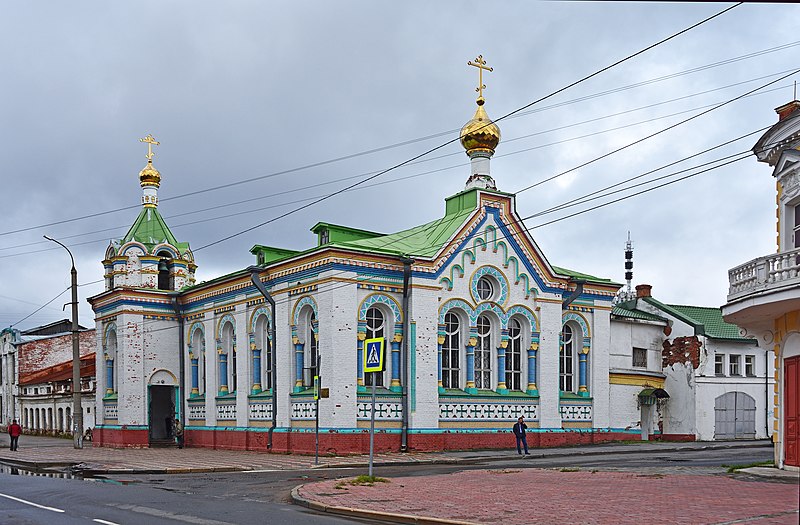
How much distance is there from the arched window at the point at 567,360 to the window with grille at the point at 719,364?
8.10 m

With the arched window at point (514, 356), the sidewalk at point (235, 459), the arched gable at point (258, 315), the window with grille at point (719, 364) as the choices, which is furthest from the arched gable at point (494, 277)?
the window with grille at point (719, 364)

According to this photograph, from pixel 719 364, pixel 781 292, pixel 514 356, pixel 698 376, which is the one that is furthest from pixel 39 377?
pixel 781 292

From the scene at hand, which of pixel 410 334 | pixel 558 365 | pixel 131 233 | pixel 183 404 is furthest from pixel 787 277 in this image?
pixel 131 233

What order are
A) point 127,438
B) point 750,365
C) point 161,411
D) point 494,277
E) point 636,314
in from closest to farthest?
point 494,277, point 127,438, point 161,411, point 750,365, point 636,314

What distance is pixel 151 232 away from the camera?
130ft

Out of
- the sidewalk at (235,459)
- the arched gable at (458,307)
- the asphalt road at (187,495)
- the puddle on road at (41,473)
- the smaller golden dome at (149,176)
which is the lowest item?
the sidewalk at (235,459)

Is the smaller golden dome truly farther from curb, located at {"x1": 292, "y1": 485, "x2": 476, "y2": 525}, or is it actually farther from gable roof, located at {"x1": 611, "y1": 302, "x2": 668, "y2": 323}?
curb, located at {"x1": 292, "y1": 485, "x2": 476, "y2": 525}

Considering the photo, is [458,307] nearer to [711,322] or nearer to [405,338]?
[405,338]

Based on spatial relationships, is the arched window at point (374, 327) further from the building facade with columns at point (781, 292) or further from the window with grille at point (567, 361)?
the building facade with columns at point (781, 292)

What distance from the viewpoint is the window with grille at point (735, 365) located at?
3853cm

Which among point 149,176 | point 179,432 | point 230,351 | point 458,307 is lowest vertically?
point 179,432

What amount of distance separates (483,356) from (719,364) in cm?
1286

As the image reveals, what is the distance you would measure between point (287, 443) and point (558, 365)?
34.1 ft

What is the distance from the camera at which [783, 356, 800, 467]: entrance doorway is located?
17.2 m
